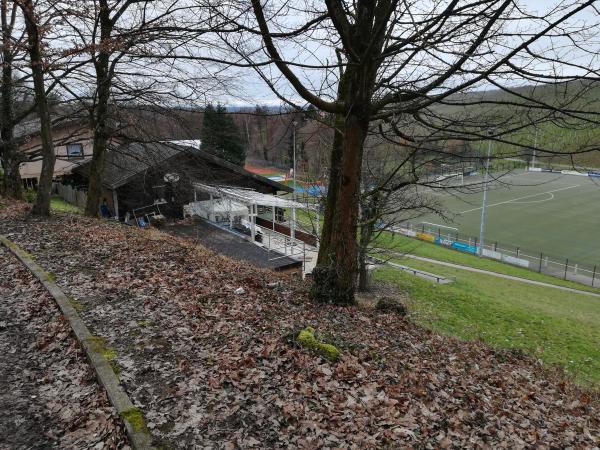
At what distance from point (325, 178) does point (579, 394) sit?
37.7 ft

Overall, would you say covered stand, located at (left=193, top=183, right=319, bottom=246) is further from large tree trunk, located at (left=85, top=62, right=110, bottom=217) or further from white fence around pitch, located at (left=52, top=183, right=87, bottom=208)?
white fence around pitch, located at (left=52, top=183, right=87, bottom=208)

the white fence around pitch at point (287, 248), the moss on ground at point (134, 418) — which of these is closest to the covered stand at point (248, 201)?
the white fence around pitch at point (287, 248)

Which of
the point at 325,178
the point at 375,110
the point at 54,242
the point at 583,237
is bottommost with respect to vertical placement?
the point at 583,237

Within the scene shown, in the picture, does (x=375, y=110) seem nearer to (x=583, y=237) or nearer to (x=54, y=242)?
(x=54, y=242)

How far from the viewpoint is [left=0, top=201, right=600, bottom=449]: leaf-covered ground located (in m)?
4.09

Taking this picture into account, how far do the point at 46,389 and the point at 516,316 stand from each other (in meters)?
16.0

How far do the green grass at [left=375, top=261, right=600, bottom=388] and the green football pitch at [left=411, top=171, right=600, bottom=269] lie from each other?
6854 mm

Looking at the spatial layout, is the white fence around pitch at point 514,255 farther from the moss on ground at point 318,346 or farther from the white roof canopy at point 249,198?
the moss on ground at point 318,346

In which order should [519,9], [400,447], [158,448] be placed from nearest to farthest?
[158,448]
[400,447]
[519,9]

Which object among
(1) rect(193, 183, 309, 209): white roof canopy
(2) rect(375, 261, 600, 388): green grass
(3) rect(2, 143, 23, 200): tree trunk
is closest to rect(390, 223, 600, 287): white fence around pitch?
(2) rect(375, 261, 600, 388): green grass

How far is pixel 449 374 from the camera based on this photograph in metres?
5.74

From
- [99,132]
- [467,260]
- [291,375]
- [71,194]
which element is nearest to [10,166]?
[99,132]

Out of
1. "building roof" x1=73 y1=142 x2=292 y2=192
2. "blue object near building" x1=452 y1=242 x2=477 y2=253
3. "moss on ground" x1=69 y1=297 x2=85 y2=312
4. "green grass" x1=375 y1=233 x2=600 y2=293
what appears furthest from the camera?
"blue object near building" x1=452 y1=242 x2=477 y2=253

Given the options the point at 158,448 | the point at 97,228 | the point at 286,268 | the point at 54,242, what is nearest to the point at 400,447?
the point at 158,448
